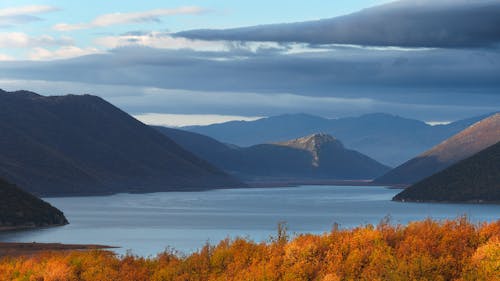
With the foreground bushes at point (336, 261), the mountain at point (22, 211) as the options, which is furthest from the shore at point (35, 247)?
→ the foreground bushes at point (336, 261)

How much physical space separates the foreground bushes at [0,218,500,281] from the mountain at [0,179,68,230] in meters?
110

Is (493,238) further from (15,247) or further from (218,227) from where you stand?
(218,227)

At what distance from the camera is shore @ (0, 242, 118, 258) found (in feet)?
365

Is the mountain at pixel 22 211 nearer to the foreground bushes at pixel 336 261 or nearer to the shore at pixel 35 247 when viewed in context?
the shore at pixel 35 247

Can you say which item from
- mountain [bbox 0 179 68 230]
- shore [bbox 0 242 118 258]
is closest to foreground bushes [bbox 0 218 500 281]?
shore [bbox 0 242 118 258]

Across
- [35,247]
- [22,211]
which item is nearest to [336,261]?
[35,247]

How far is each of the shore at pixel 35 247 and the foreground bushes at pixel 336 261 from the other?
164 ft

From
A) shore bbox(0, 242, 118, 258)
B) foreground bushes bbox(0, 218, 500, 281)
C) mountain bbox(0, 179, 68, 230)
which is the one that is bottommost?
Answer: shore bbox(0, 242, 118, 258)

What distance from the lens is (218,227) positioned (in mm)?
165500

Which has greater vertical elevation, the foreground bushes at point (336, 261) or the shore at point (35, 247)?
the foreground bushes at point (336, 261)

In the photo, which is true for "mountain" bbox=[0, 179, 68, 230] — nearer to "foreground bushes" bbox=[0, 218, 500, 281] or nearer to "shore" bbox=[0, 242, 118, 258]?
"shore" bbox=[0, 242, 118, 258]

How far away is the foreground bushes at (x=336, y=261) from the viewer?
50938 mm

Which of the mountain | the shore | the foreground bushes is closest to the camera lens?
the foreground bushes

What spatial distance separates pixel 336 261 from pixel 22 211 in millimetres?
129567
